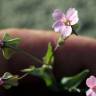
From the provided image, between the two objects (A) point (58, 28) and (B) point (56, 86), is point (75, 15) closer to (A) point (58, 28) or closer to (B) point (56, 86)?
(A) point (58, 28)

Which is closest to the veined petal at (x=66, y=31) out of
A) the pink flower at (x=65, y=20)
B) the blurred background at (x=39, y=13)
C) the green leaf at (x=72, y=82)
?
the pink flower at (x=65, y=20)

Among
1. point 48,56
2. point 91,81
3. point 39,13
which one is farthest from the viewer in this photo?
point 39,13

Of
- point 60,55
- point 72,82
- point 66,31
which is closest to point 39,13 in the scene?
point 60,55

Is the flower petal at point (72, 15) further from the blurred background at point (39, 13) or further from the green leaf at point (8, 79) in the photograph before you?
the blurred background at point (39, 13)

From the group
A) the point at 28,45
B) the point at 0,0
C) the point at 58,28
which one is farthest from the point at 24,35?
the point at 0,0

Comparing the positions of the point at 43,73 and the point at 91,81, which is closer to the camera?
the point at 91,81

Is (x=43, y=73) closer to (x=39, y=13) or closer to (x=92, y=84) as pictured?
(x=92, y=84)

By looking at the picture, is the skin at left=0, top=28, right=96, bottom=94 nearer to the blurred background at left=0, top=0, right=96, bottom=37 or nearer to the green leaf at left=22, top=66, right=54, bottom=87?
the green leaf at left=22, top=66, right=54, bottom=87
